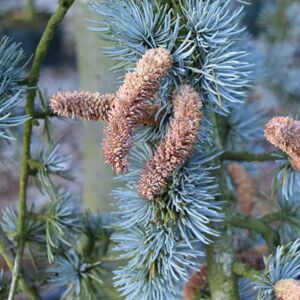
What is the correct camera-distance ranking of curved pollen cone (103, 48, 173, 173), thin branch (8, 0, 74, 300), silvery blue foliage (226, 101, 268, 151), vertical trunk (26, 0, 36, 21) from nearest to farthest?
curved pollen cone (103, 48, 173, 173) → thin branch (8, 0, 74, 300) → silvery blue foliage (226, 101, 268, 151) → vertical trunk (26, 0, 36, 21)

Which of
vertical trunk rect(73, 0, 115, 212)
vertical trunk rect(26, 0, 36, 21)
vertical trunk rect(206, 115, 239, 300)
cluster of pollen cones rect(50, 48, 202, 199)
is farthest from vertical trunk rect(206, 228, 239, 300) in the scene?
vertical trunk rect(26, 0, 36, 21)

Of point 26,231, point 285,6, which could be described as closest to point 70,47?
point 285,6

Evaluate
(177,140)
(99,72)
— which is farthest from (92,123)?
(177,140)

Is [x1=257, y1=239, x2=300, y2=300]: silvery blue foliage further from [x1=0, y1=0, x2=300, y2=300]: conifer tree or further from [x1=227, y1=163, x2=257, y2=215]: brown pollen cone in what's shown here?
[x1=227, y1=163, x2=257, y2=215]: brown pollen cone

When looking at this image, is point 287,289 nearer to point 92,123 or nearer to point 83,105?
point 83,105

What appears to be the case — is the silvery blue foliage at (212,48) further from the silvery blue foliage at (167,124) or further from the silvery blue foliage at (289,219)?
the silvery blue foliage at (289,219)

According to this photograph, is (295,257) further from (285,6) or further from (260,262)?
(285,6)
